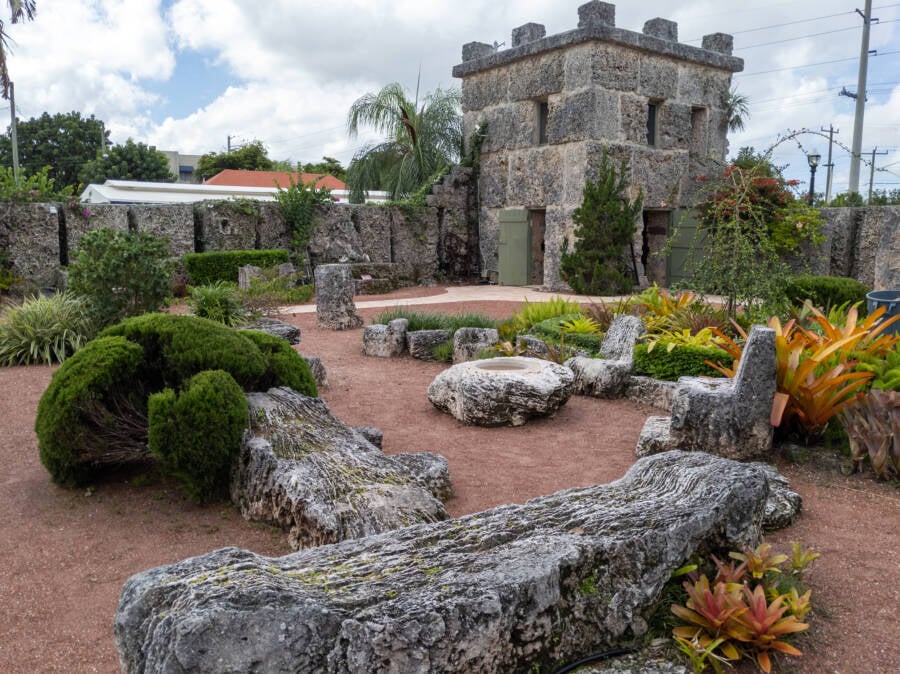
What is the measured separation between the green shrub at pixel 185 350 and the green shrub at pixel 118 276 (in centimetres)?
400

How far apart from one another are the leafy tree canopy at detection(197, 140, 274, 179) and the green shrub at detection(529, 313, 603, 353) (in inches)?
1435

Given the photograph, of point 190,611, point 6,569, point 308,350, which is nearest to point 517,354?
point 308,350

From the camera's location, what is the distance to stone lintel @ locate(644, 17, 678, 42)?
16.0 m

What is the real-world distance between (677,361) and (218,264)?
410 inches

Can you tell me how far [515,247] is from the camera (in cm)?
1739

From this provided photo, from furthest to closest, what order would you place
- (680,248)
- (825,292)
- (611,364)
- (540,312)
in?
(680,248) → (825,292) → (540,312) → (611,364)

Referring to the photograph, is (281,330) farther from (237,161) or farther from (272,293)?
(237,161)

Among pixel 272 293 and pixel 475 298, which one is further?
pixel 475 298

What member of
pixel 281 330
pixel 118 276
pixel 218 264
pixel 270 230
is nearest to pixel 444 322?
pixel 281 330

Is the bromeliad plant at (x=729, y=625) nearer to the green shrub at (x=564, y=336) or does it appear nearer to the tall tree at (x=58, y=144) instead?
the green shrub at (x=564, y=336)

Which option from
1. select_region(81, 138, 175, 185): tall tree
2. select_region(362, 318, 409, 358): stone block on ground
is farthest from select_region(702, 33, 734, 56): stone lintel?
select_region(81, 138, 175, 185): tall tree

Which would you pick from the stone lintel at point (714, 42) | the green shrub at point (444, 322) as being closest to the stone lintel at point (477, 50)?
the stone lintel at point (714, 42)

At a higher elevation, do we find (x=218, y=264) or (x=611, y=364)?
(x=218, y=264)

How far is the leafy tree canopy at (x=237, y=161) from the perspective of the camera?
139 ft
